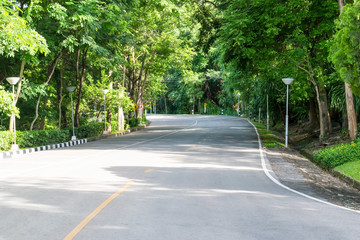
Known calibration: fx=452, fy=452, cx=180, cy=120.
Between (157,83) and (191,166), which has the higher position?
(157,83)

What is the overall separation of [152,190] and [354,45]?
8.82 m

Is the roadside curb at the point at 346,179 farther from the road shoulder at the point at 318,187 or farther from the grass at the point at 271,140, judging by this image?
the grass at the point at 271,140

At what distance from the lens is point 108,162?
15.6 m

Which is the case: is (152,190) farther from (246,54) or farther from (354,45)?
(246,54)

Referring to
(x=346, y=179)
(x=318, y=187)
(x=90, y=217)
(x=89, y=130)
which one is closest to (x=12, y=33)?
(x=90, y=217)

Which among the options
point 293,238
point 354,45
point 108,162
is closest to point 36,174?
point 108,162

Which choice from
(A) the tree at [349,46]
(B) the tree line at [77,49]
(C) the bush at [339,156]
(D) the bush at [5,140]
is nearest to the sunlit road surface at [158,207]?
(A) the tree at [349,46]

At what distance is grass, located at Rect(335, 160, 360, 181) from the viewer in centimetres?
1464

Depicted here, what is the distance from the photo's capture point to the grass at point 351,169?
14644 millimetres

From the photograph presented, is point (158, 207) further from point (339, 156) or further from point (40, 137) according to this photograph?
point (40, 137)

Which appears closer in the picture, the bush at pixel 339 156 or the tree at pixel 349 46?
the tree at pixel 349 46

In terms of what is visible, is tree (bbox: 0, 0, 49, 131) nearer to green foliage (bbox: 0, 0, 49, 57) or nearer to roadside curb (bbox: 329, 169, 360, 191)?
green foliage (bbox: 0, 0, 49, 57)

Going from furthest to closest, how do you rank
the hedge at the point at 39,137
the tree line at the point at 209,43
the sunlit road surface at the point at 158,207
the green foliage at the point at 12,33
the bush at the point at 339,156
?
the hedge at the point at 39,137 < the tree line at the point at 209,43 < the bush at the point at 339,156 < the green foliage at the point at 12,33 < the sunlit road surface at the point at 158,207

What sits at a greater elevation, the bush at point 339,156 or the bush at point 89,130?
the bush at point 89,130
